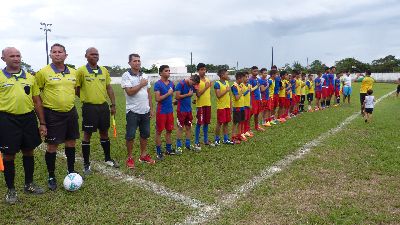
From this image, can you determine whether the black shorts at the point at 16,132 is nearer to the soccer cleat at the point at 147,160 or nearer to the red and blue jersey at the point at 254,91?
the soccer cleat at the point at 147,160

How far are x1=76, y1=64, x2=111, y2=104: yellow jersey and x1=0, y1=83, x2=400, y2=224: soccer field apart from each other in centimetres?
128

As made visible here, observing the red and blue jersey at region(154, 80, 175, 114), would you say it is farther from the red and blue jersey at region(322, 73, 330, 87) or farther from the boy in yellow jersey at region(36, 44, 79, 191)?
the red and blue jersey at region(322, 73, 330, 87)

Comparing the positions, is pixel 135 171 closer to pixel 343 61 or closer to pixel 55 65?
pixel 55 65

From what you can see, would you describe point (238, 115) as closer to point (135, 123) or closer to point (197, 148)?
point (197, 148)

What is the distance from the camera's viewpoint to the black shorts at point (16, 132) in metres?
4.92

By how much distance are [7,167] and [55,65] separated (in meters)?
1.62

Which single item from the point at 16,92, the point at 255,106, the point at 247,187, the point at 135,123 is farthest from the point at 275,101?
the point at 16,92

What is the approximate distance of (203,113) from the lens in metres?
8.31

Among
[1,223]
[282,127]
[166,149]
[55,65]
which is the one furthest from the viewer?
[282,127]

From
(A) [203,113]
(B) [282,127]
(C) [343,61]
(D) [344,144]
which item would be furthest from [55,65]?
(C) [343,61]

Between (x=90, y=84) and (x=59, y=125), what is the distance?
964 mm

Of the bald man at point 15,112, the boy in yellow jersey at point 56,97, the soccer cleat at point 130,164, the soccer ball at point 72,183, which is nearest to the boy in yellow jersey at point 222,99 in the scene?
the soccer cleat at point 130,164

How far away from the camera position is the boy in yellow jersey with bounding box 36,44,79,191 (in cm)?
539

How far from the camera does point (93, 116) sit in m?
6.18
